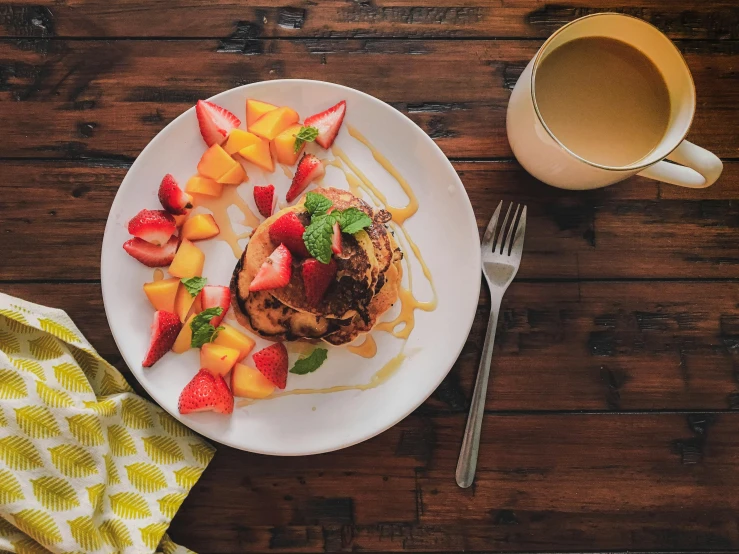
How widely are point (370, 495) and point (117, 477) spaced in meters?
0.58

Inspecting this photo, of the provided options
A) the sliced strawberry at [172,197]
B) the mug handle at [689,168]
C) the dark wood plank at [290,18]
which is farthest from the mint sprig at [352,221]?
the mug handle at [689,168]

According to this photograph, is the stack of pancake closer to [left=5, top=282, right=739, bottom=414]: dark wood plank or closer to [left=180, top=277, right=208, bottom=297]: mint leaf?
[left=180, top=277, right=208, bottom=297]: mint leaf

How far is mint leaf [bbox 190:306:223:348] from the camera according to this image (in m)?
1.37

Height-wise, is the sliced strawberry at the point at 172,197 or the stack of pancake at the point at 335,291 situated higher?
the sliced strawberry at the point at 172,197

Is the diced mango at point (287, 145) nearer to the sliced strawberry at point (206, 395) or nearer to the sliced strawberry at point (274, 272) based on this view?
the sliced strawberry at point (274, 272)

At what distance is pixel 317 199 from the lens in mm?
1327

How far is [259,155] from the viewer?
4.66 ft

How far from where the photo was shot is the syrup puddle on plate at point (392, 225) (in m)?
1.44

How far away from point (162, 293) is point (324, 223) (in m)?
0.41

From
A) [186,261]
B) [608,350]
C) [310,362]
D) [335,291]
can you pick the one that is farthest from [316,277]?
[608,350]

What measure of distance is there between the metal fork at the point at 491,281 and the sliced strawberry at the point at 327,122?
426 mm

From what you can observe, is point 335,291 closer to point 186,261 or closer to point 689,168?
point 186,261

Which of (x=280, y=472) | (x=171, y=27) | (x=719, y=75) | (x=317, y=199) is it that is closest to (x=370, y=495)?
(x=280, y=472)

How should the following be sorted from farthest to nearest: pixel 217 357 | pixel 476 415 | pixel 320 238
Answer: pixel 476 415 < pixel 217 357 < pixel 320 238
